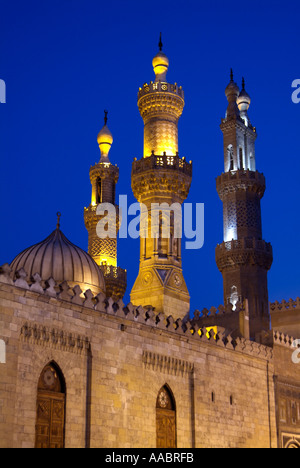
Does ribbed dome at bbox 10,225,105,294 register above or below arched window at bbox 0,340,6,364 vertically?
above

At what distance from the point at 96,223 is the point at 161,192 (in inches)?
250

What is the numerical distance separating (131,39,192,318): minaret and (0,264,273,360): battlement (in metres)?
3.12

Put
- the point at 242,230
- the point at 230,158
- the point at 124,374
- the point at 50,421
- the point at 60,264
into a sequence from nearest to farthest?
the point at 50,421, the point at 124,374, the point at 60,264, the point at 242,230, the point at 230,158

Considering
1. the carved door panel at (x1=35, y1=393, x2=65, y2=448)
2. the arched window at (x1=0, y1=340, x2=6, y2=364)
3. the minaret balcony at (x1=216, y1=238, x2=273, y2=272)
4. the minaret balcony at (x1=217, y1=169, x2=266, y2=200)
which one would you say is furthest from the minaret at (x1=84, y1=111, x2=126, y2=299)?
the arched window at (x1=0, y1=340, x2=6, y2=364)

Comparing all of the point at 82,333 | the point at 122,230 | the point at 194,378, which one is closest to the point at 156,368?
the point at 194,378

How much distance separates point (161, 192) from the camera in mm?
22000

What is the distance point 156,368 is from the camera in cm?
1440

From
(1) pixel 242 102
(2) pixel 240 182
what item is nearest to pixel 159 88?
(2) pixel 240 182

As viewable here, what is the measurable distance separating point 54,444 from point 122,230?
17325 mm

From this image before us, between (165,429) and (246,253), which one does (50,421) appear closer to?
(165,429)

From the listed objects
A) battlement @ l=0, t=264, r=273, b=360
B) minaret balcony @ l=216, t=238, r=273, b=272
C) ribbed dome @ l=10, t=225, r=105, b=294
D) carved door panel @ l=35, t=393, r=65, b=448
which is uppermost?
minaret balcony @ l=216, t=238, r=273, b=272

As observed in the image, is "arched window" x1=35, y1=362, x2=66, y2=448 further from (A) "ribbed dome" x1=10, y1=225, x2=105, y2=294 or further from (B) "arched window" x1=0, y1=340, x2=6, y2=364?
(A) "ribbed dome" x1=10, y1=225, x2=105, y2=294

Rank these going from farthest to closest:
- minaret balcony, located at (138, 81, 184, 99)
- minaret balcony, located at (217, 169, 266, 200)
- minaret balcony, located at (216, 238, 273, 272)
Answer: minaret balcony, located at (217, 169, 266, 200), minaret balcony, located at (216, 238, 273, 272), minaret balcony, located at (138, 81, 184, 99)

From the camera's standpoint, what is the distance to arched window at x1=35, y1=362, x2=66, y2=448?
11.5m
